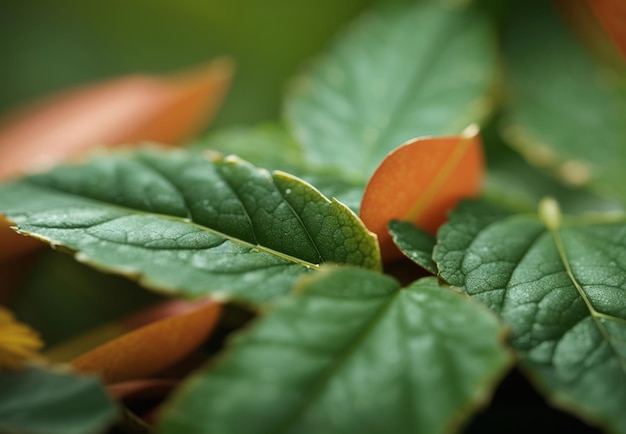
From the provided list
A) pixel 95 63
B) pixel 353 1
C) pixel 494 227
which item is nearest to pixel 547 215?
pixel 494 227

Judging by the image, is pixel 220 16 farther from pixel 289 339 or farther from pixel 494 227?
pixel 289 339

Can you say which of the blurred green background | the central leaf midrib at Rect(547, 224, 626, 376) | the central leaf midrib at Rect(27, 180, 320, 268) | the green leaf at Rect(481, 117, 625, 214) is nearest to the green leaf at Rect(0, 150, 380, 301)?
the central leaf midrib at Rect(27, 180, 320, 268)

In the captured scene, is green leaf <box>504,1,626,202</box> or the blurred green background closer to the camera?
green leaf <box>504,1,626,202</box>

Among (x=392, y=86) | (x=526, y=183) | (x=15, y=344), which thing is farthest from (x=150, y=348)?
(x=526, y=183)

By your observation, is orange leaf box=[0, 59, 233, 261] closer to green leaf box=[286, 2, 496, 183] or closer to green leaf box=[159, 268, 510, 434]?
green leaf box=[286, 2, 496, 183]

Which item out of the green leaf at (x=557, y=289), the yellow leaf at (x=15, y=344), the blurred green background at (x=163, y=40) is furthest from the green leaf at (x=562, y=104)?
the yellow leaf at (x=15, y=344)

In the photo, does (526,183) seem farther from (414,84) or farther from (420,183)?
(420,183)
